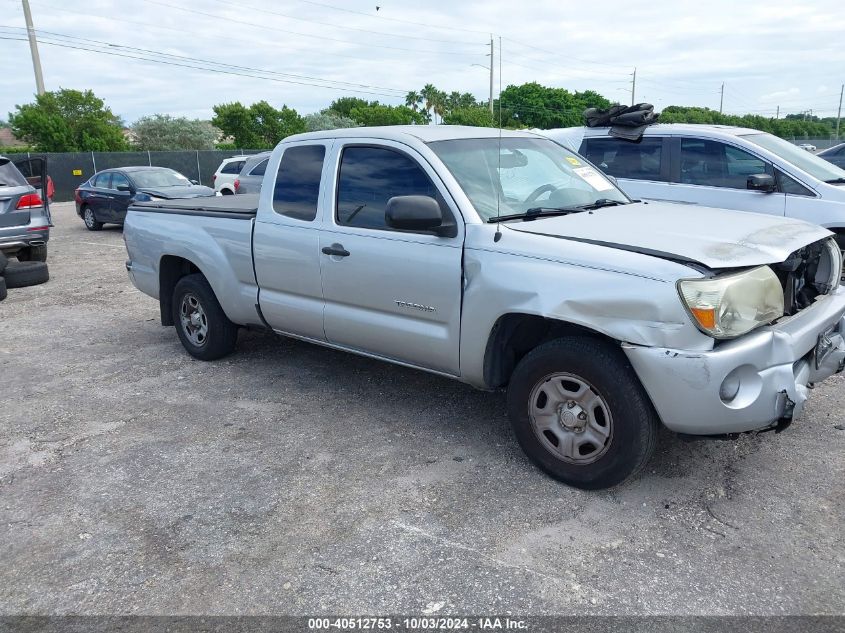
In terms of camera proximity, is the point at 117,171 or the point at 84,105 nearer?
the point at 117,171

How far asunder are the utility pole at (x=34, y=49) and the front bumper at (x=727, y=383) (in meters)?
46.4

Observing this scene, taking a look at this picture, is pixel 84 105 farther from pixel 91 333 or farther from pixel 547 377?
pixel 547 377

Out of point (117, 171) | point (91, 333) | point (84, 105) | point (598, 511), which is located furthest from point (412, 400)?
point (84, 105)

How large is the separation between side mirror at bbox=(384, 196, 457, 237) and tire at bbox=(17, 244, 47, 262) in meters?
8.66

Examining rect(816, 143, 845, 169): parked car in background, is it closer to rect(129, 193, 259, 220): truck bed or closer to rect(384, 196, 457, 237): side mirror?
rect(129, 193, 259, 220): truck bed

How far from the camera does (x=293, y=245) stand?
4840 millimetres

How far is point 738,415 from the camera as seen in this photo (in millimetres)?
3172

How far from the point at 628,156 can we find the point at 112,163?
28.8m

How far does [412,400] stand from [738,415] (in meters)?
2.37

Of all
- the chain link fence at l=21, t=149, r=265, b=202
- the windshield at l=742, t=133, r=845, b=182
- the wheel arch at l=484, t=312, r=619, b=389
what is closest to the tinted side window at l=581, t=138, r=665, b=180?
the windshield at l=742, t=133, r=845, b=182

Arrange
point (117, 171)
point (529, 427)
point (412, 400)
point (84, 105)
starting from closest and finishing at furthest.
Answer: point (529, 427), point (412, 400), point (117, 171), point (84, 105)

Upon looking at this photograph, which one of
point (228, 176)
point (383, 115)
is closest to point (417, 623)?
point (228, 176)

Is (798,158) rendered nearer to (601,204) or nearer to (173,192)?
(601,204)

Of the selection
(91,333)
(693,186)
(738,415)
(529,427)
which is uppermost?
(693,186)
